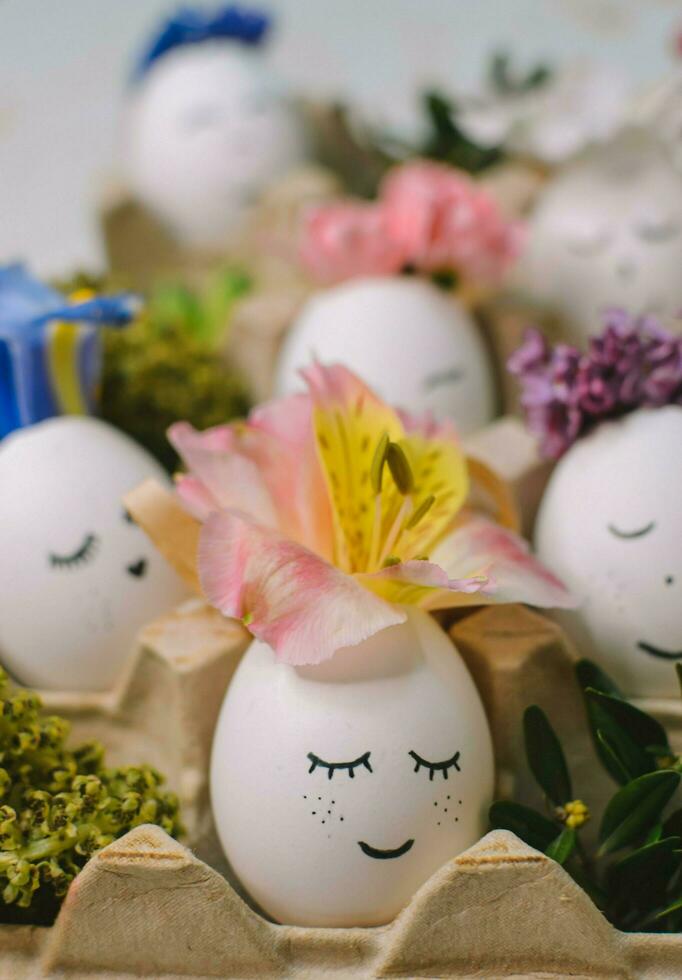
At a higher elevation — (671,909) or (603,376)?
(603,376)

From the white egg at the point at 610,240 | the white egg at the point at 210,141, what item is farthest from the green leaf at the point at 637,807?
the white egg at the point at 210,141

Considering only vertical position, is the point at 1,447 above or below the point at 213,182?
below

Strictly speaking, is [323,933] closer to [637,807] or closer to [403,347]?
[637,807]

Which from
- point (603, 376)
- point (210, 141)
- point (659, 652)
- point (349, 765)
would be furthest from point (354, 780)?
point (210, 141)

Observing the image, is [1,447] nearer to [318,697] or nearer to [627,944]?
[318,697]

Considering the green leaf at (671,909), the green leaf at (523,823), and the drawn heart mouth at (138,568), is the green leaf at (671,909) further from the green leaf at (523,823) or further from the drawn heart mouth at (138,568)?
the drawn heart mouth at (138,568)

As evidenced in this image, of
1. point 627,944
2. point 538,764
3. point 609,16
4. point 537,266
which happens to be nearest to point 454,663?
point 538,764
